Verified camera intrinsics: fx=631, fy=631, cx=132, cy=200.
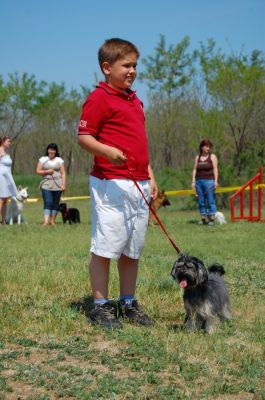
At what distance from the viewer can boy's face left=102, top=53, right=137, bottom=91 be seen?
4633mm

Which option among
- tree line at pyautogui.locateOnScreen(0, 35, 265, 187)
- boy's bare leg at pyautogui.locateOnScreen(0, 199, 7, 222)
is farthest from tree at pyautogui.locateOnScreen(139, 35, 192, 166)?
boy's bare leg at pyautogui.locateOnScreen(0, 199, 7, 222)

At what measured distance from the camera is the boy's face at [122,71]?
4.63 m

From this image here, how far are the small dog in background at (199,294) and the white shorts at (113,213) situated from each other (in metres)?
0.45

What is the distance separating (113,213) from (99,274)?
0.53m

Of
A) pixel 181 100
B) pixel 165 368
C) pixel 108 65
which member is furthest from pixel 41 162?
pixel 181 100

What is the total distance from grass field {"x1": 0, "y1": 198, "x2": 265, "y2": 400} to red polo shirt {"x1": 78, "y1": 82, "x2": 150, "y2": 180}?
116cm

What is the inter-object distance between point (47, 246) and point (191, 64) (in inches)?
825

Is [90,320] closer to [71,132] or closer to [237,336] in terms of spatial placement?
[237,336]

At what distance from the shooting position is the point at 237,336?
4480 millimetres

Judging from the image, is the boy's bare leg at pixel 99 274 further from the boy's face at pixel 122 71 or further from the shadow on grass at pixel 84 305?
the boy's face at pixel 122 71

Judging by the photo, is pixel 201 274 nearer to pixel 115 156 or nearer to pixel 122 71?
pixel 115 156

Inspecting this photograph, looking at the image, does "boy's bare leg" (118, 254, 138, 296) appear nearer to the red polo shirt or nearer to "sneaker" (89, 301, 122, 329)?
"sneaker" (89, 301, 122, 329)

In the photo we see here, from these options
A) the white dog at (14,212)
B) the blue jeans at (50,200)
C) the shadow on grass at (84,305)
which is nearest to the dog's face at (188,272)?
the shadow on grass at (84,305)

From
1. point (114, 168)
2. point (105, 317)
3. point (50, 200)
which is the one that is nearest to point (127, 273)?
point (105, 317)
